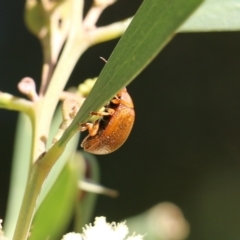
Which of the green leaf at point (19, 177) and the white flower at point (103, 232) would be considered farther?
the green leaf at point (19, 177)

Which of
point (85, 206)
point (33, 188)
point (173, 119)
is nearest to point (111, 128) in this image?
point (33, 188)

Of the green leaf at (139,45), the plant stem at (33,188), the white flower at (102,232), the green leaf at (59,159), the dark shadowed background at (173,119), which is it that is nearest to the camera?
the green leaf at (139,45)

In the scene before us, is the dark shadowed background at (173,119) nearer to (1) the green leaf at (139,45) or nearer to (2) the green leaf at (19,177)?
(2) the green leaf at (19,177)

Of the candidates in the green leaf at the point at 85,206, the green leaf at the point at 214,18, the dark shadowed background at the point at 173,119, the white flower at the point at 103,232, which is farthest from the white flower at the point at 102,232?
the dark shadowed background at the point at 173,119

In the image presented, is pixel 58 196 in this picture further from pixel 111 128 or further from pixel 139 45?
pixel 139 45

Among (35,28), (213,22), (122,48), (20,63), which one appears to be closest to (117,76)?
(122,48)

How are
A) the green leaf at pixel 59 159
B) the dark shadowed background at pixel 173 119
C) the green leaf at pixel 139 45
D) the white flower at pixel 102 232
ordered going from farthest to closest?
the dark shadowed background at pixel 173 119
the green leaf at pixel 59 159
the white flower at pixel 102 232
the green leaf at pixel 139 45
